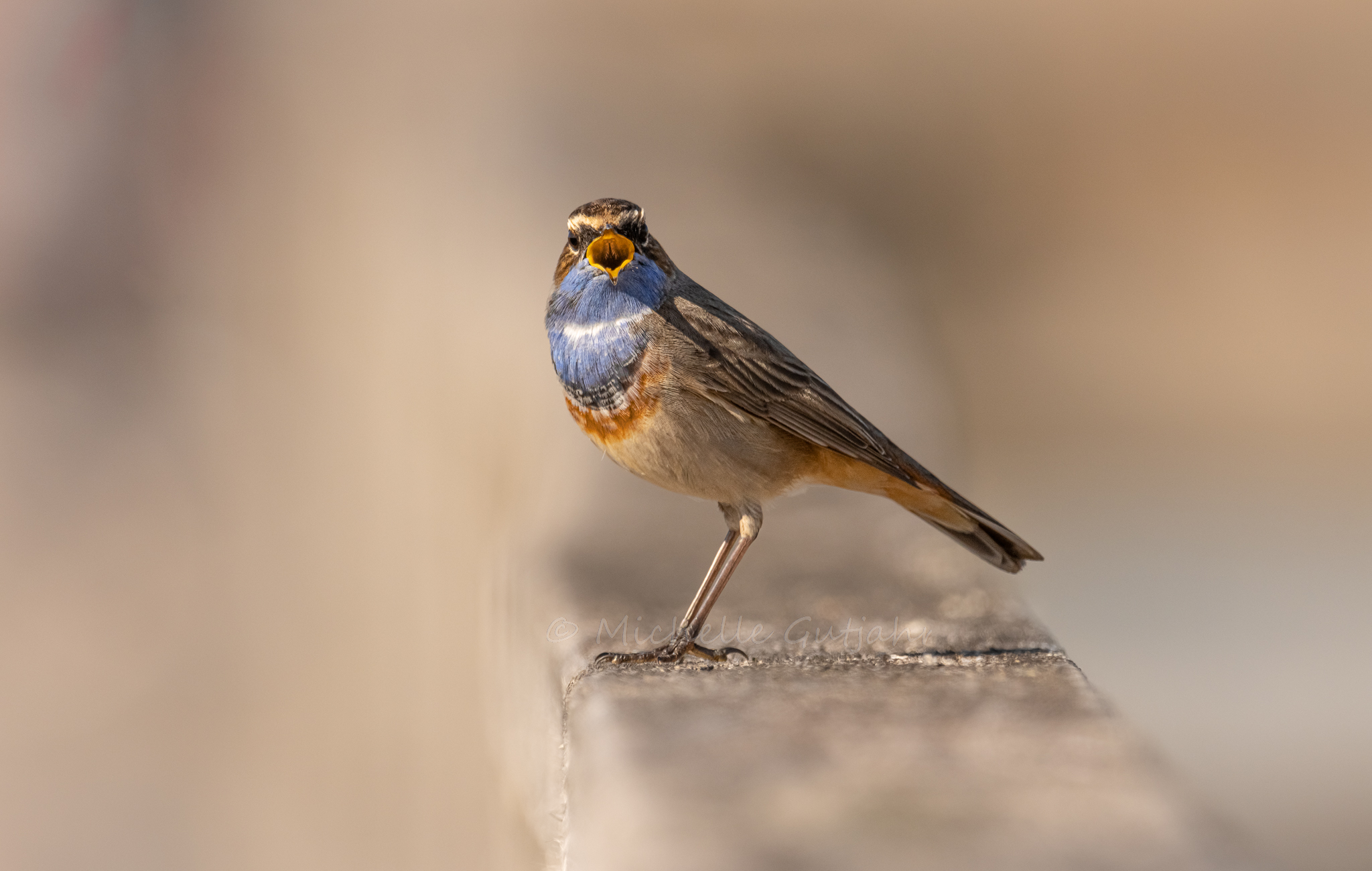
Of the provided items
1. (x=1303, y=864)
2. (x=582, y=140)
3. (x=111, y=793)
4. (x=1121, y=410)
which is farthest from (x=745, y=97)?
(x=111, y=793)

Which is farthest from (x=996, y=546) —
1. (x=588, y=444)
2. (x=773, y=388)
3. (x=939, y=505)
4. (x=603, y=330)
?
(x=588, y=444)

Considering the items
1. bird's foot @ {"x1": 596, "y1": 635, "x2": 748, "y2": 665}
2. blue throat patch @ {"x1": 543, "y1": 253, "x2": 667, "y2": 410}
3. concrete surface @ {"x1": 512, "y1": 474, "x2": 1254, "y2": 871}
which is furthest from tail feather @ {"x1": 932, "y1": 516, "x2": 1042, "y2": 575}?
blue throat patch @ {"x1": 543, "y1": 253, "x2": 667, "y2": 410}

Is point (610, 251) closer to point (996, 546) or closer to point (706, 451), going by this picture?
point (706, 451)

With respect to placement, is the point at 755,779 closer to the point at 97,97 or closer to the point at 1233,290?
the point at 1233,290

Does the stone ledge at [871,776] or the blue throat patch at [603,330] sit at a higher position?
the blue throat patch at [603,330]

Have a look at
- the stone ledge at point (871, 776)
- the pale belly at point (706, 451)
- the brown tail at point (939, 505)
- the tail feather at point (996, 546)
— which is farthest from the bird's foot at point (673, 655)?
the tail feather at point (996, 546)

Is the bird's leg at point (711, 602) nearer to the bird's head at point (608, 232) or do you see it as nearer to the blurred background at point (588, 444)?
the bird's head at point (608, 232)

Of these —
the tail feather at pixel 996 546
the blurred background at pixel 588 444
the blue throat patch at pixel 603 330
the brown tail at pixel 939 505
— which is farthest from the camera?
the blurred background at pixel 588 444
